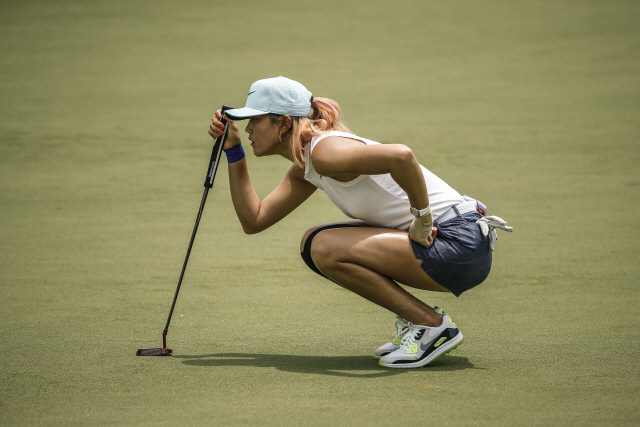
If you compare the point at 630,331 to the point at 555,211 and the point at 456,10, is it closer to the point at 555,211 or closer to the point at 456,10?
the point at 555,211

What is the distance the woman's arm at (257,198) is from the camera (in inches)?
113

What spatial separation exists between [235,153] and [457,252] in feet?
2.93

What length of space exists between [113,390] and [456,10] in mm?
8849

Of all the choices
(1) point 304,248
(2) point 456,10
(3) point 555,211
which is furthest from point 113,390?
(2) point 456,10

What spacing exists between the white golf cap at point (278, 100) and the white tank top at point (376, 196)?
138 millimetres

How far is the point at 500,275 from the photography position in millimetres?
3758

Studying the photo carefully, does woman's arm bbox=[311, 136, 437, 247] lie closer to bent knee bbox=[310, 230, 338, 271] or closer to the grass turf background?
bent knee bbox=[310, 230, 338, 271]

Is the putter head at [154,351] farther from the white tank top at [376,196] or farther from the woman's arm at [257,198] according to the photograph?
the white tank top at [376,196]

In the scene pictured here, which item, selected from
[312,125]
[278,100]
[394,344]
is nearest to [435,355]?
[394,344]

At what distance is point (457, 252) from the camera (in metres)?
2.58

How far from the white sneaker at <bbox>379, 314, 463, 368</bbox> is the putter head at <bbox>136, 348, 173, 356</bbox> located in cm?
74

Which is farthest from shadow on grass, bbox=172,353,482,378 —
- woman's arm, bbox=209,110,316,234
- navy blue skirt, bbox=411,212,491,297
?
woman's arm, bbox=209,110,316,234

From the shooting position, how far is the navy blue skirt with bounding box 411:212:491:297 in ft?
8.46

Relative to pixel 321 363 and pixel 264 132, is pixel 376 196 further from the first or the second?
pixel 321 363
